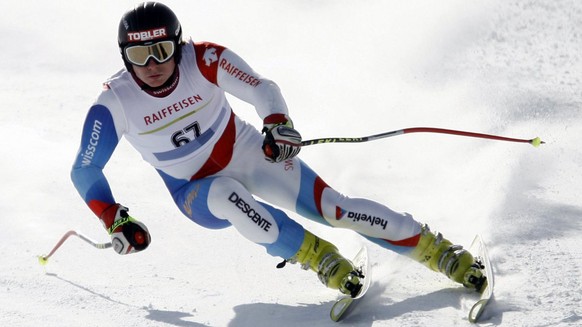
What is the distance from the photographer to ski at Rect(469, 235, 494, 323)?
12.7 feet

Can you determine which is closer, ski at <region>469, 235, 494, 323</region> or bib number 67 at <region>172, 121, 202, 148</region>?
ski at <region>469, 235, 494, 323</region>

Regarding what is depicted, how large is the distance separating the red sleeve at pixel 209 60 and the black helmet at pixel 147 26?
214 mm

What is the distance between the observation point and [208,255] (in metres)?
5.56

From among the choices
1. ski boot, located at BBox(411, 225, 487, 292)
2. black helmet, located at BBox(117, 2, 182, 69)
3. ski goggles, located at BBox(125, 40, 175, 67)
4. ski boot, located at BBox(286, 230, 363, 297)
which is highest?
black helmet, located at BBox(117, 2, 182, 69)

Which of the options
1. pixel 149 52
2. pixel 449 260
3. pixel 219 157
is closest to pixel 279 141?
pixel 219 157

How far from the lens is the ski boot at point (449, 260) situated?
435 centimetres

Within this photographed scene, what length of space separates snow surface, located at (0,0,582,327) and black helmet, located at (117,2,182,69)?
143 centimetres

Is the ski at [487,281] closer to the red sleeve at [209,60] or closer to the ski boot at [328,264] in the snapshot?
the ski boot at [328,264]

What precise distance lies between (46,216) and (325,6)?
6369 millimetres

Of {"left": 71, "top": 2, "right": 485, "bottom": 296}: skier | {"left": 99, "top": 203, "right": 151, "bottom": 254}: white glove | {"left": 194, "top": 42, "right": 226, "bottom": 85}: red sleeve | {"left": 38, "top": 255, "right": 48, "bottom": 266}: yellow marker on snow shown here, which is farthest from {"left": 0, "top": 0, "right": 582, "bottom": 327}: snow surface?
Result: {"left": 194, "top": 42, "right": 226, "bottom": 85}: red sleeve

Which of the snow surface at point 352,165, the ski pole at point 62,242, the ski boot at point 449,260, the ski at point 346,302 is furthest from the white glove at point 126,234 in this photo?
the ski boot at point 449,260

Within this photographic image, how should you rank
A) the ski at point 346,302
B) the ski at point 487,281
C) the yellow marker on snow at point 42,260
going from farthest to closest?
the yellow marker on snow at point 42,260, the ski at point 346,302, the ski at point 487,281

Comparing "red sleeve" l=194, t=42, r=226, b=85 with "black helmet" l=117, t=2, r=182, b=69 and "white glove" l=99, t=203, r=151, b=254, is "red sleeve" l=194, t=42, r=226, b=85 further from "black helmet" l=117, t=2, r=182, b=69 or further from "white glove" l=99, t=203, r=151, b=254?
"white glove" l=99, t=203, r=151, b=254

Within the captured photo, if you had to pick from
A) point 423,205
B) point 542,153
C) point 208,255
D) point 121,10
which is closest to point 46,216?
point 208,255
